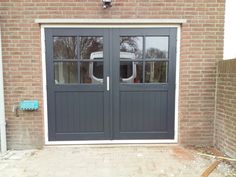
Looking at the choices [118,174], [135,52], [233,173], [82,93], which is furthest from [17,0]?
[233,173]

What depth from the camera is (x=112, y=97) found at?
4.00m

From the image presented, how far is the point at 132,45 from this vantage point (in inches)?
156

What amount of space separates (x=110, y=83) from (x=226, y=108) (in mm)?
1975

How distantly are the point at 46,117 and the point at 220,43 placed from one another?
3338 mm

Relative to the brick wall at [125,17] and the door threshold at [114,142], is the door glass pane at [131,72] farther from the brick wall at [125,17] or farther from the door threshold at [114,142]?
the door threshold at [114,142]

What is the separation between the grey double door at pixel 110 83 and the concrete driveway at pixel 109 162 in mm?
299

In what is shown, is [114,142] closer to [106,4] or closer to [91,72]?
[91,72]

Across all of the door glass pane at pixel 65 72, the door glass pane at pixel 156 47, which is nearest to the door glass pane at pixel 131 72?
the door glass pane at pixel 156 47

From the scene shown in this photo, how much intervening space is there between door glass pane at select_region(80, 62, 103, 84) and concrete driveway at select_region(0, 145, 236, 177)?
3.91 ft

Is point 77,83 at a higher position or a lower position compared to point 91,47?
lower

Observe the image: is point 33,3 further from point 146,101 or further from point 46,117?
point 146,101

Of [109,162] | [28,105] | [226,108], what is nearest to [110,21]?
[28,105]

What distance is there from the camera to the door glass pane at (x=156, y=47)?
13.0 ft

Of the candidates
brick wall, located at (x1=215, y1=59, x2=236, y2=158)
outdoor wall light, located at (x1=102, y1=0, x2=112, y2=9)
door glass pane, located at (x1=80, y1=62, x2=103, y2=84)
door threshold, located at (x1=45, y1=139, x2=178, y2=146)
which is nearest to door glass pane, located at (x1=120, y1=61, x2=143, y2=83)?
door glass pane, located at (x1=80, y1=62, x2=103, y2=84)
